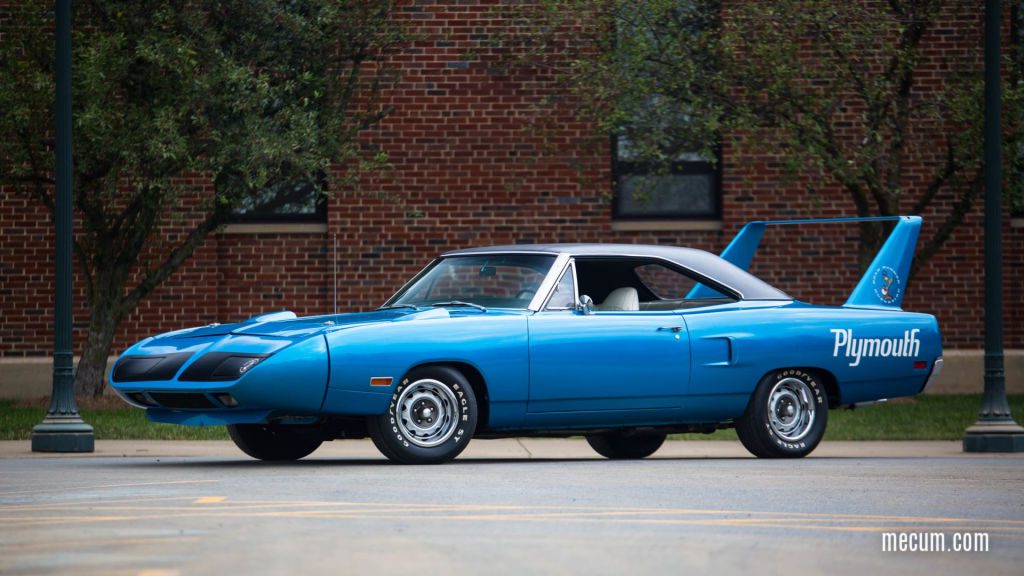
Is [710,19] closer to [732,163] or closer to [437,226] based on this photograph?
[732,163]

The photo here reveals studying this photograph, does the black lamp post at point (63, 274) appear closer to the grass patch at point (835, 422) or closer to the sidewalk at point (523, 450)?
the sidewalk at point (523, 450)

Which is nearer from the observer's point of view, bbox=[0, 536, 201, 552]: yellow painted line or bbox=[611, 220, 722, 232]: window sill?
bbox=[0, 536, 201, 552]: yellow painted line

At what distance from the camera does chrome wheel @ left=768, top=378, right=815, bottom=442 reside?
12023 millimetres

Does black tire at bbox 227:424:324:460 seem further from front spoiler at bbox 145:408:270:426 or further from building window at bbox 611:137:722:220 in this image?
building window at bbox 611:137:722:220

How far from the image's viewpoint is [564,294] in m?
11.3

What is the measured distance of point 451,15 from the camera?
792 inches

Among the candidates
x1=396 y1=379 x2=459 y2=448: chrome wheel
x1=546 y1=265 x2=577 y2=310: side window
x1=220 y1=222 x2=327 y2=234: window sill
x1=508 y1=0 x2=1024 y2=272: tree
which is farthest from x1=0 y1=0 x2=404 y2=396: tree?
A: x1=396 y1=379 x2=459 y2=448: chrome wheel

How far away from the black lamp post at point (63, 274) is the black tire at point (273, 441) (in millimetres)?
1949

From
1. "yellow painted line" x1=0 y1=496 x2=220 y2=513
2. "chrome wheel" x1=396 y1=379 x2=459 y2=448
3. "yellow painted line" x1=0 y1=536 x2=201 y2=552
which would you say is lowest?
"yellow painted line" x1=0 y1=496 x2=220 y2=513

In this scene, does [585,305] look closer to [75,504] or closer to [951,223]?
[75,504]

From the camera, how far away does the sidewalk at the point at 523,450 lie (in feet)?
42.5

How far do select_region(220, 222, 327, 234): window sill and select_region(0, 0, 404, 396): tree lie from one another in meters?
1.64

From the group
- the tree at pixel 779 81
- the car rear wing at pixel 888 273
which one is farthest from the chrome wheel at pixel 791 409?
the tree at pixel 779 81

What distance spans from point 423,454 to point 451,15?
10473 mm
